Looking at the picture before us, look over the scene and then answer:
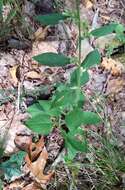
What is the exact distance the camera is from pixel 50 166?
5.54 ft

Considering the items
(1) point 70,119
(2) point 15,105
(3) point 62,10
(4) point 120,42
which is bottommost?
(2) point 15,105

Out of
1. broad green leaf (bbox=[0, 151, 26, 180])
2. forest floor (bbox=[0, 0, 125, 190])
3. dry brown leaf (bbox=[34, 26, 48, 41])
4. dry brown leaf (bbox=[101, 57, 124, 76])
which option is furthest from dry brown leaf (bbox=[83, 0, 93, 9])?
broad green leaf (bbox=[0, 151, 26, 180])

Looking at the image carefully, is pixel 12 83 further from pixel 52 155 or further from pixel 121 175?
pixel 121 175

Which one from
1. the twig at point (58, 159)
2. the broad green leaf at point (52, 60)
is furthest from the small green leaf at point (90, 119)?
the twig at point (58, 159)

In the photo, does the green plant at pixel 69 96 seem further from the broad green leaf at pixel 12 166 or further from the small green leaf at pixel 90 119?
the broad green leaf at pixel 12 166

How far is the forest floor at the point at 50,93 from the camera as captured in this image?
1634 millimetres

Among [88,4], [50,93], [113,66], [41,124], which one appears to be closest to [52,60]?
[41,124]

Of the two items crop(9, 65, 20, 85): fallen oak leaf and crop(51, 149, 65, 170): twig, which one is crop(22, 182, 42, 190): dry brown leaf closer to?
crop(51, 149, 65, 170): twig

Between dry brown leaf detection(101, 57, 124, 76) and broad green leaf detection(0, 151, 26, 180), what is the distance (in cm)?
68

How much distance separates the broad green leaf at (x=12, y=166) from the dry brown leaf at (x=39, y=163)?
72 millimetres

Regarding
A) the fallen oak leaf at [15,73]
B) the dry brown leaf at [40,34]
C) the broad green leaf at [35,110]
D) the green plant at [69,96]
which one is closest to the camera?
the green plant at [69,96]

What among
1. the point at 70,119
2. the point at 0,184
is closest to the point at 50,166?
the point at 0,184

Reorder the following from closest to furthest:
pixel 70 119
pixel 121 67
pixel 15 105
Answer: pixel 70 119 → pixel 15 105 → pixel 121 67

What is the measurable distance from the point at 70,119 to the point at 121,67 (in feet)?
3.02
